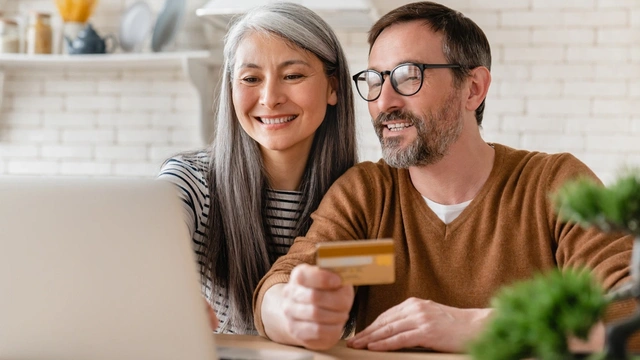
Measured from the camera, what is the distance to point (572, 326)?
0.70 m

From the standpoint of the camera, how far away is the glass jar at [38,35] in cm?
393

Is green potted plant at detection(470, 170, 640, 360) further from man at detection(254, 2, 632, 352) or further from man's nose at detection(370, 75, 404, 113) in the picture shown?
man's nose at detection(370, 75, 404, 113)

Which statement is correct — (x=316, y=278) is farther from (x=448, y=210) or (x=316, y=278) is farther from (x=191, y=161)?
(x=191, y=161)

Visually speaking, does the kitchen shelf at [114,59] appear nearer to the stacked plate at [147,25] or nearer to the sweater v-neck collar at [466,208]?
the stacked plate at [147,25]

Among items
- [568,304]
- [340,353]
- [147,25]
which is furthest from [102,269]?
[147,25]

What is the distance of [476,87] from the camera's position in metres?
2.11

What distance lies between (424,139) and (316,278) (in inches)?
30.9

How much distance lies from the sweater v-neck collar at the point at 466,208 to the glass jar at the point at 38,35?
264 cm

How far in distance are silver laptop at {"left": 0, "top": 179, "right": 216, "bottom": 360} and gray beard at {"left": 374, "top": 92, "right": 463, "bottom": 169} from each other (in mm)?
1008

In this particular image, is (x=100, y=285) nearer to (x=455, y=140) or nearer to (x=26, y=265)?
(x=26, y=265)

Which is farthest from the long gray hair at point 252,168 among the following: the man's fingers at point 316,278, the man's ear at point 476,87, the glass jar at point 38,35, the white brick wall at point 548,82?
the glass jar at point 38,35

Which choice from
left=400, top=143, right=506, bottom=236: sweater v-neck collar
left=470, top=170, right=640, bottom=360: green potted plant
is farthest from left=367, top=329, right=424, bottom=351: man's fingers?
left=470, top=170, right=640, bottom=360: green potted plant

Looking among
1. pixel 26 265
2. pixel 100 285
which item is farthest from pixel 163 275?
pixel 26 265

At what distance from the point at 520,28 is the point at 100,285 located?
3.05 m
